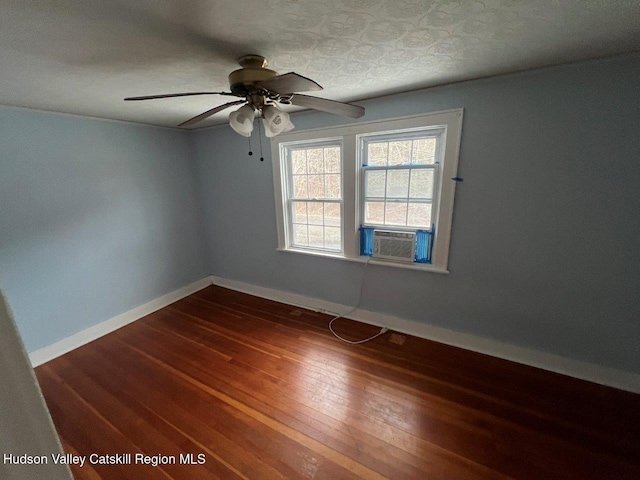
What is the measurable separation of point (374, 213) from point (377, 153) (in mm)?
576

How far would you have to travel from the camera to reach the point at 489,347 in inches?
86.5

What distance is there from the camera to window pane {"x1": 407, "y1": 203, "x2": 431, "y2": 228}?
7.53ft

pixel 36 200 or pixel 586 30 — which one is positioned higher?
pixel 586 30

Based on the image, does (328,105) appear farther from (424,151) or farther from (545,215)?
(545,215)

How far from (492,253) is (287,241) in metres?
2.08

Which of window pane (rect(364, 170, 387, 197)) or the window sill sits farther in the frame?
window pane (rect(364, 170, 387, 197))

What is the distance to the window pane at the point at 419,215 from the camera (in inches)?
90.4

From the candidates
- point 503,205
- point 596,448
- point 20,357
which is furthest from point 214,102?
point 596,448

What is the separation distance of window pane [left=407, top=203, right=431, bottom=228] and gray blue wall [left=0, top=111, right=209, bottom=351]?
2.90 meters

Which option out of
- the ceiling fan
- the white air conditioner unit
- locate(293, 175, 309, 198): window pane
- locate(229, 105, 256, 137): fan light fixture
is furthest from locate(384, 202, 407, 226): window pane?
locate(229, 105, 256, 137): fan light fixture

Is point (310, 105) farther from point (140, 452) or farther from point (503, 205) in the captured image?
point (140, 452)

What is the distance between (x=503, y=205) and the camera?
6.39 ft

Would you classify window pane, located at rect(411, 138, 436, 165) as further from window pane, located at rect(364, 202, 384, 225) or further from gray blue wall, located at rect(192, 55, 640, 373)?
window pane, located at rect(364, 202, 384, 225)

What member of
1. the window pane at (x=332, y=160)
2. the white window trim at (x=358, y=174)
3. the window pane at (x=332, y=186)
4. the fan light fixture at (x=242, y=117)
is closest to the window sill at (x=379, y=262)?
the white window trim at (x=358, y=174)
